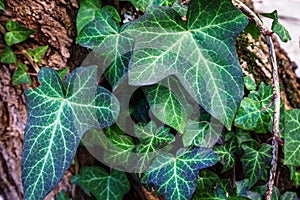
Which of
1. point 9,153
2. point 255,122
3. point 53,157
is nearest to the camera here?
point 53,157

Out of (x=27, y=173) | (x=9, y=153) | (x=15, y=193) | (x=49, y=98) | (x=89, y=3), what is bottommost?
(x=15, y=193)

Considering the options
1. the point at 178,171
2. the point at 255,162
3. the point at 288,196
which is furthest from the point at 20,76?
the point at 288,196

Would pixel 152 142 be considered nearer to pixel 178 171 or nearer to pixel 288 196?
pixel 178 171

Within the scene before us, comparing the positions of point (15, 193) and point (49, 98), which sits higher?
point (49, 98)

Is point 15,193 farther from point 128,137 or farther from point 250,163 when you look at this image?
point 250,163

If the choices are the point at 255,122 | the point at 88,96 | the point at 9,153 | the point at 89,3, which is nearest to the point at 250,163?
the point at 255,122

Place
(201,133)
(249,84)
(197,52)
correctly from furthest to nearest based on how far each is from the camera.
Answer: (249,84) → (201,133) → (197,52)
